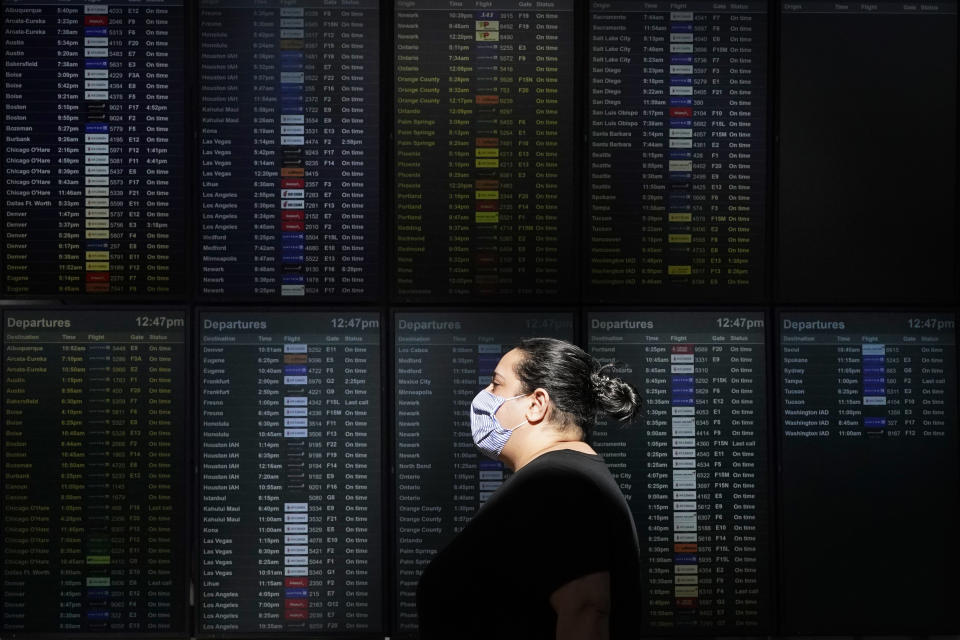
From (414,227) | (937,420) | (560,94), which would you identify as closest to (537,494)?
(414,227)

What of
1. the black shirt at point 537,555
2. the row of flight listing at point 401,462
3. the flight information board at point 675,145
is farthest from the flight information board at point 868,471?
the black shirt at point 537,555

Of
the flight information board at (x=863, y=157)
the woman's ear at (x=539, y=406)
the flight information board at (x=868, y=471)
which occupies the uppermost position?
the flight information board at (x=863, y=157)

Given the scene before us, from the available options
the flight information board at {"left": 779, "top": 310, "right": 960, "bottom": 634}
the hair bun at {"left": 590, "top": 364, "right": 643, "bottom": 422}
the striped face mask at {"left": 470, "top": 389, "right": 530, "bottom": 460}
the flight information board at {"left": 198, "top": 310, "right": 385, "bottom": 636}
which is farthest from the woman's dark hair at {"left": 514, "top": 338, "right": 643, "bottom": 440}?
the flight information board at {"left": 779, "top": 310, "right": 960, "bottom": 634}

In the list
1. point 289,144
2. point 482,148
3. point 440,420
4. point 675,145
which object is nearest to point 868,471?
point 675,145

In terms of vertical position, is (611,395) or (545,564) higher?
(611,395)

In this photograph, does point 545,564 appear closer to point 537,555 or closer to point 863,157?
point 537,555

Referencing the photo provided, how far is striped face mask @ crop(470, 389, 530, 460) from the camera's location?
1.94 m

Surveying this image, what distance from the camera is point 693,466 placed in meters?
2.68

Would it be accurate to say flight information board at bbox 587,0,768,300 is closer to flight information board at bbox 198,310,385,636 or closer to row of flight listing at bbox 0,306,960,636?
row of flight listing at bbox 0,306,960,636

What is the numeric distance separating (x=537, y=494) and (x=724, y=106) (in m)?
1.65

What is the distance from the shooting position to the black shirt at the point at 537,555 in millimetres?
1587

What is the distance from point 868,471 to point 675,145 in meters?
1.25

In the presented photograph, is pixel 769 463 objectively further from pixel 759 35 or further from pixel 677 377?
pixel 759 35

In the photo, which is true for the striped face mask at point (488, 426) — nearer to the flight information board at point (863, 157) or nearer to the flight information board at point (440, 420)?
the flight information board at point (440, 420)
